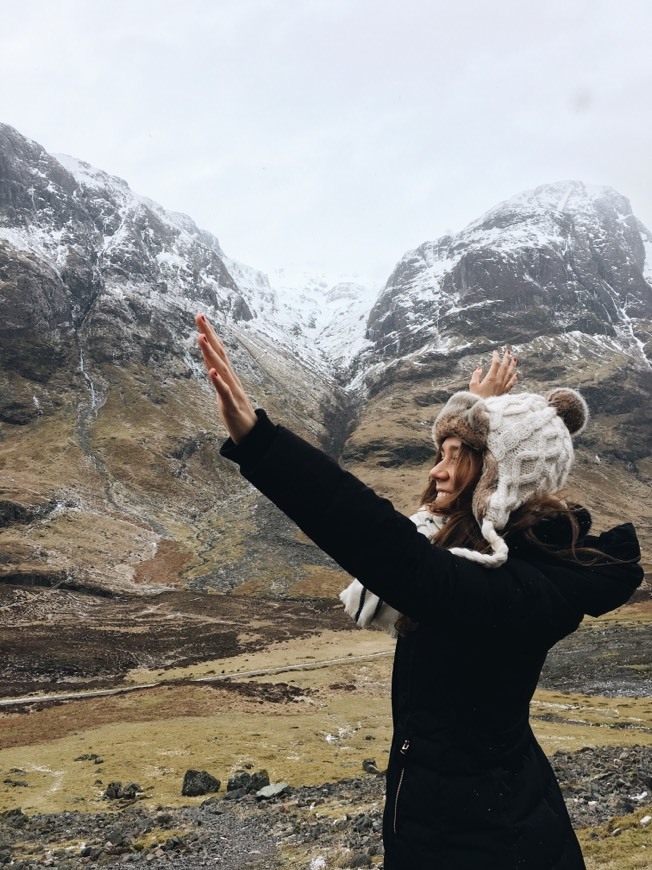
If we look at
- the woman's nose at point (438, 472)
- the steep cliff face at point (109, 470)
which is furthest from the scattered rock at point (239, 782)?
the steep cliff face at point (109, 470)

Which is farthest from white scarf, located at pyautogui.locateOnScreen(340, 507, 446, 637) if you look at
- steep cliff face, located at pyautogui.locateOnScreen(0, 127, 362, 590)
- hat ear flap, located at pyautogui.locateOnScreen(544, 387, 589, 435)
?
steep cliff face, located at pyautogui.locateOnScreen(0, 127, 362, 590)

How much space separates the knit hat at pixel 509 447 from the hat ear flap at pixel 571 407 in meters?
0.21

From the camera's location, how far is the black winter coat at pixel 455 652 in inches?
93.9

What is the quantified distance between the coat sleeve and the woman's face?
0.72 m

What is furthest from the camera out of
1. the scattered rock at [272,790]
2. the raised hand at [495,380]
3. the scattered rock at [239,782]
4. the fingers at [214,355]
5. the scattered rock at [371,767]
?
the scattered rock at [371,767]

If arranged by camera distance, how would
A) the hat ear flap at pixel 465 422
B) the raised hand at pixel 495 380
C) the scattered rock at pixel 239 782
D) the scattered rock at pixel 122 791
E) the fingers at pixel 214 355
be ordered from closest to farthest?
the fingers at pixel 214 355 → the hat ear flap at pixel 465 422 → the raised hand at pixel 495 380 → the scattered rock at pixel 122 791 → the scattered rock at pixel 239 782

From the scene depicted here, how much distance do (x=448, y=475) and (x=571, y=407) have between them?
3.16 feet

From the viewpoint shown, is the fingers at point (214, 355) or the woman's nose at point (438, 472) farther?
the woman's nose at point (438, 472)

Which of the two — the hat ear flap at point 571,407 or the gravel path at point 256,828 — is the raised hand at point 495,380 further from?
the gravel path at point 256,828

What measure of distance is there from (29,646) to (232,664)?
1961 cm

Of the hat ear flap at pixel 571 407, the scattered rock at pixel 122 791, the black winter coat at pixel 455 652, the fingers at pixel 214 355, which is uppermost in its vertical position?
the hat ear flap at pixel 571 407

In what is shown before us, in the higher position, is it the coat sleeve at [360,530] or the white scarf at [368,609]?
the coat sleeve at [360,530]

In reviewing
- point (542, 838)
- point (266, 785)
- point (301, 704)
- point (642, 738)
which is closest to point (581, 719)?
point (642, 738)

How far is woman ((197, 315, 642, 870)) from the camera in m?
2.39
